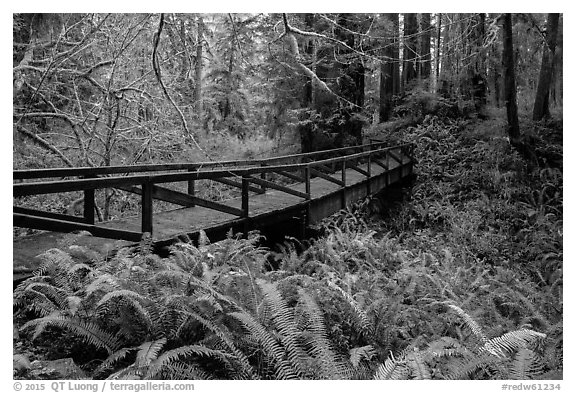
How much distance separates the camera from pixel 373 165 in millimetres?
16250

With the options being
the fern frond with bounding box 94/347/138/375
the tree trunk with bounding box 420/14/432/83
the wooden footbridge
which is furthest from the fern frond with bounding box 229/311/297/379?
the tree trunk with bounding box 420/14/432/83

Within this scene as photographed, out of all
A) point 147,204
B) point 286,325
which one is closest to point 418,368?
point 286,325

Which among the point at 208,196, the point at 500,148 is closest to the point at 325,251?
the point at 208,196

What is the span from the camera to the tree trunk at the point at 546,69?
1454 cm

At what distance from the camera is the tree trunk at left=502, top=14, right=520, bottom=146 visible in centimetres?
1344

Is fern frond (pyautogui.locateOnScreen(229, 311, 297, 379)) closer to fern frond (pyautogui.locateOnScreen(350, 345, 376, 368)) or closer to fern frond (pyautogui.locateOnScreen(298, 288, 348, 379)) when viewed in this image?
fern frond (pyautogui.locateOnScreen(298, 288, 348, 379))

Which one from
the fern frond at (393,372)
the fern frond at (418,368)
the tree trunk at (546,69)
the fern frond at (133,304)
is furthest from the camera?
the tree trunk at (546,69)

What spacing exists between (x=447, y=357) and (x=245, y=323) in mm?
Result: 1660

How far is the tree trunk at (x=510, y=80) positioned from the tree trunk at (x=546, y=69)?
1528 millimetres

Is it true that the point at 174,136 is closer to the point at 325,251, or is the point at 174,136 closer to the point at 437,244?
the point at 325,251

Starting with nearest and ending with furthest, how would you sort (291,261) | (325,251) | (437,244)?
(291,261)
(325,251)
(437,244)

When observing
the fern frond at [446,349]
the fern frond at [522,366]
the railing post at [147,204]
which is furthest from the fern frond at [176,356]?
the railing post at [147,204]

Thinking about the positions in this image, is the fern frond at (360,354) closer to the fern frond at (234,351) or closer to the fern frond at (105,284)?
the fern frond at (234,351)

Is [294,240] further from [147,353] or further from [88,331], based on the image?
[147,353]
